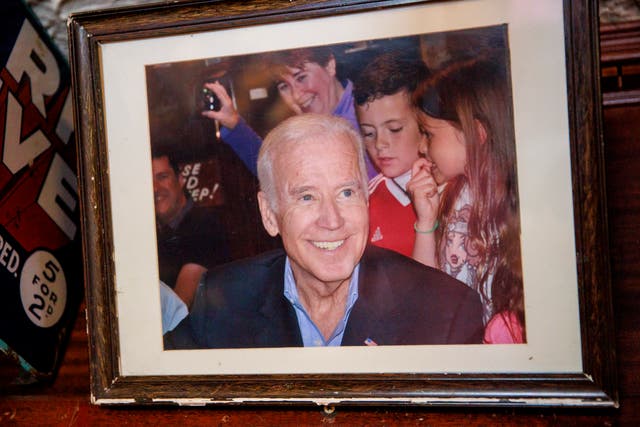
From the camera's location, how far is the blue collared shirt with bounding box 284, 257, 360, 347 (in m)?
0.75

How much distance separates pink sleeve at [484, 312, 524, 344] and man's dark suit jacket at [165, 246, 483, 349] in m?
0.01

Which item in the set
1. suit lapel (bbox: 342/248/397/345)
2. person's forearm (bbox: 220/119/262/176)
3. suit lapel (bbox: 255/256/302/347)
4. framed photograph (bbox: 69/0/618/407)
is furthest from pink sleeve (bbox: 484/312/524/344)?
person's forearm (bbox: 220/119/262/176)

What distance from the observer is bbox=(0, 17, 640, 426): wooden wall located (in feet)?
2.41

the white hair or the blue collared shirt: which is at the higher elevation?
the white hair

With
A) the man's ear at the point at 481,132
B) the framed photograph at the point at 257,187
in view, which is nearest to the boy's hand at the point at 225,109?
the framed photograph at the point at 257,187

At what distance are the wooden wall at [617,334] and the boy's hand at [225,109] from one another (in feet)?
1.12

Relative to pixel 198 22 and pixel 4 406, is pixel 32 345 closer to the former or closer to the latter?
pixel 4 406

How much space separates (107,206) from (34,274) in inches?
5.4

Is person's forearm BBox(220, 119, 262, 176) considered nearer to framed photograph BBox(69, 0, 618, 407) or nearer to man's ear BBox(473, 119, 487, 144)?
framed photograph BBox(69, 0, 618, 407)

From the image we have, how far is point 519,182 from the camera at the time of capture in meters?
0.71

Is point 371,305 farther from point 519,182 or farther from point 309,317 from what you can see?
point 519,182

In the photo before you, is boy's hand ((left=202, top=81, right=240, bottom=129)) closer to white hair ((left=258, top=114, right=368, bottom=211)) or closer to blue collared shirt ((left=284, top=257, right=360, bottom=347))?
white hair ((left=258, top=114, right=368, bottom=211))

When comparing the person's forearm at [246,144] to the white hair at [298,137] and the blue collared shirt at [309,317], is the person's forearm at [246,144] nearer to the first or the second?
the white hair at [298,137]

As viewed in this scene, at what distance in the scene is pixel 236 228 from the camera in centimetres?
77
